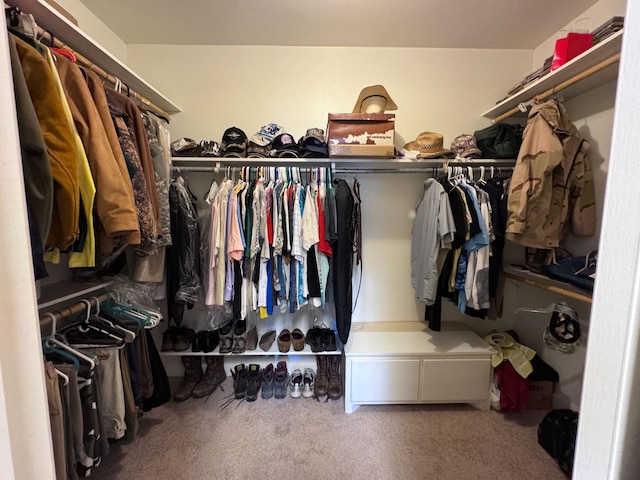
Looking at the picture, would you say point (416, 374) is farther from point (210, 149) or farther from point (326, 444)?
point (210, 149)

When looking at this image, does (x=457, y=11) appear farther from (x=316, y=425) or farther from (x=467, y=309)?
(x=316, y=425)

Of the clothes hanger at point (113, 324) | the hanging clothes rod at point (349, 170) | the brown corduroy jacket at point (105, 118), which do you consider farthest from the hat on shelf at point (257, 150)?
the clothes hanger at point (113, 324)

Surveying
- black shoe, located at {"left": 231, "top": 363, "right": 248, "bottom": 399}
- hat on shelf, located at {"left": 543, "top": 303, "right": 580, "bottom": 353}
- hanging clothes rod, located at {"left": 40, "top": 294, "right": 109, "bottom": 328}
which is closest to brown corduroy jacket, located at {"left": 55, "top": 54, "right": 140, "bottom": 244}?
hanging clothes rod, located at {"left": 40, "top": 294, "right": 109, "bottom": 328}

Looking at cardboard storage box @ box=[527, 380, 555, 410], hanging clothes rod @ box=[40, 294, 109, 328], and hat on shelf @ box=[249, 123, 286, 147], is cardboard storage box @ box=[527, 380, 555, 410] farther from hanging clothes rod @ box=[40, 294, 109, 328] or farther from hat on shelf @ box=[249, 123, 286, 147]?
hanging clothes rod @ box=[40, 294, 109, 328]

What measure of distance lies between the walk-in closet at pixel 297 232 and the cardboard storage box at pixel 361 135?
0.11 metres

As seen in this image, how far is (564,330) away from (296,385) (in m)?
1.78

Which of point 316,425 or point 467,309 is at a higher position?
point 467,309

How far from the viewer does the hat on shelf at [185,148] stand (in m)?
1.74

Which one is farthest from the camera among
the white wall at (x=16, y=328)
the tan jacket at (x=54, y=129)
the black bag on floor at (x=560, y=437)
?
the black bag on floor at (x=560, y=437)

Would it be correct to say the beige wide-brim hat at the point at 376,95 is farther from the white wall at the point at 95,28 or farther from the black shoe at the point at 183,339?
the black shoe at the point at 183,339

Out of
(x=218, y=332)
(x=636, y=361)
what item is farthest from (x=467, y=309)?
(x=218, y=332)

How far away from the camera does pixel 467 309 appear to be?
1747 mm

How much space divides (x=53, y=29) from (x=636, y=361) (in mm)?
1951

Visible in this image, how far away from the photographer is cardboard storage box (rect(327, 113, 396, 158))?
1605 mm
